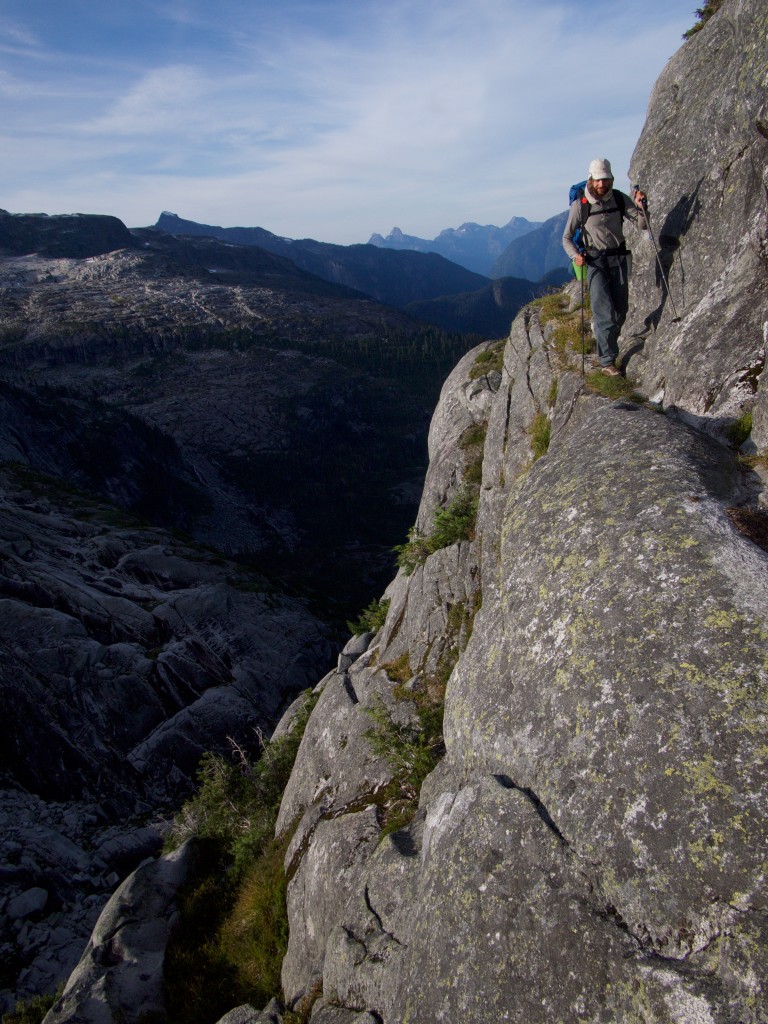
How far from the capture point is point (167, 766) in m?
28.2

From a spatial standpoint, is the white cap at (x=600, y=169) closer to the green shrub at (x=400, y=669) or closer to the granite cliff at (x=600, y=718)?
the granite cliff at (x=600, y=718)

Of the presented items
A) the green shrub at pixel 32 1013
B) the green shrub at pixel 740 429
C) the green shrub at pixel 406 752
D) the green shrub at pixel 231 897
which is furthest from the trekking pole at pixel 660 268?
the green shrub at pixel 32 1013

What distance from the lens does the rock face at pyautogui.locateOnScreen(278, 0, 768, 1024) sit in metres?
5.47

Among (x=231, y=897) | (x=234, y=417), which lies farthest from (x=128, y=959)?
(x=234, y=417)

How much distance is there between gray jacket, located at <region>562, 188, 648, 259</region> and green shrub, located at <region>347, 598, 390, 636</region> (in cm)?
1214

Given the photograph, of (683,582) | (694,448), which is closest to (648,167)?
(694,448)

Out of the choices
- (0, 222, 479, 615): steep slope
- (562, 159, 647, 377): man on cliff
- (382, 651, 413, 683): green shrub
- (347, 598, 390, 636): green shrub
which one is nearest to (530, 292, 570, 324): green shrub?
(562, 159, 647, 377): man on cliff

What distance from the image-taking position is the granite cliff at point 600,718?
219 inches

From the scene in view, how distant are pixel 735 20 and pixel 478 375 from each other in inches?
487

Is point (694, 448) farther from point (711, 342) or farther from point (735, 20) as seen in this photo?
point (735, 20)

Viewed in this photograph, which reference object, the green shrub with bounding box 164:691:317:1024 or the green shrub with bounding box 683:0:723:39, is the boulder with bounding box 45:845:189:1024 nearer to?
the green shrub with bounding box 164:691:317:1024

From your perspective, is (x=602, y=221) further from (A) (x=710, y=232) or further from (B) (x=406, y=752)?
(B) (x=406, y=752)

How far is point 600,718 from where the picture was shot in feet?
21.9

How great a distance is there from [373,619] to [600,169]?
14244 millimetres
